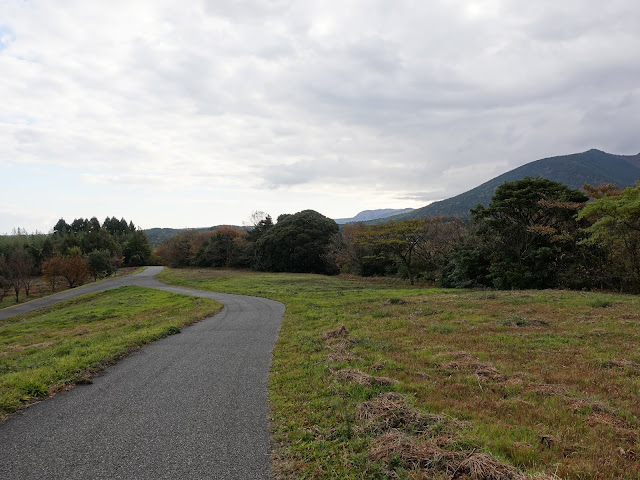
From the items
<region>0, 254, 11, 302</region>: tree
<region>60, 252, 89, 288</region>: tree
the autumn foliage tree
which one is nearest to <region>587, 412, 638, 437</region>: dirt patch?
the autumn foliage tree

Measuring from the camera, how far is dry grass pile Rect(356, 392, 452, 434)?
14.5ft

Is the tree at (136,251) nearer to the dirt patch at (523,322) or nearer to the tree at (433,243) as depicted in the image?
the tree at (433,243)

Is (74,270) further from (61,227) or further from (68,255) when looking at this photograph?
(61,227)

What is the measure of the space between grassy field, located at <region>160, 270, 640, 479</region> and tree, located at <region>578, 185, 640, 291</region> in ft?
33.2

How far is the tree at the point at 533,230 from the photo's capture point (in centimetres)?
2262

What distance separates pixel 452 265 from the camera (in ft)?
94.6

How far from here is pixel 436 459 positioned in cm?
364

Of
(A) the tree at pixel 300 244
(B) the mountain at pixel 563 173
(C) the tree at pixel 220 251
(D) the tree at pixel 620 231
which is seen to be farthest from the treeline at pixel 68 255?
(B) the mountain at pixel 563 173

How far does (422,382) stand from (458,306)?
9.91 m

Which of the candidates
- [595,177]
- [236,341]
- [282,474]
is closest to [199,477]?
[282,474]

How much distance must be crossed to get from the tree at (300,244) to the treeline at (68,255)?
89.3ft

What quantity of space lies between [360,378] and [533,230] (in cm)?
2142

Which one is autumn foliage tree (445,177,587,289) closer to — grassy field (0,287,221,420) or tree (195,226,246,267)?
grassy field (0,287,221,420)

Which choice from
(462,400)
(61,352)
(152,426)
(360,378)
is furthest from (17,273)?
(462,400)
